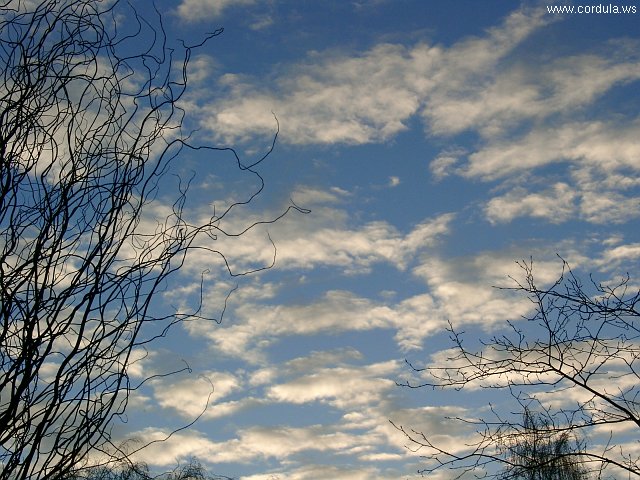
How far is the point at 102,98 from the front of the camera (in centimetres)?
329

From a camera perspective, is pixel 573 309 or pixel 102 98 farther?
pixel 573 309

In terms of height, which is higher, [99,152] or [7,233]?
[99,152]

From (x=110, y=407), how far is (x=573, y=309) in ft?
13.1

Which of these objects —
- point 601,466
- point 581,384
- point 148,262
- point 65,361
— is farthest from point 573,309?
point 65,361

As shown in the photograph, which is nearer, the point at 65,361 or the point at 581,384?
the point at 65,361

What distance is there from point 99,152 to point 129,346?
0.88 metres

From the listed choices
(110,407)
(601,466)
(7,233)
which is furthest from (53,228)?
(601,466)

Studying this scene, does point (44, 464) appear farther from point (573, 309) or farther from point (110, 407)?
point (573, 309)

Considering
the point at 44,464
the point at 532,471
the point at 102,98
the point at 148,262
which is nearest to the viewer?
the point at 44,464

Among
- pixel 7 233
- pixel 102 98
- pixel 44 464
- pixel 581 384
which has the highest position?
pixel 102 98

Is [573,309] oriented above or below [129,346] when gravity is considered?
above

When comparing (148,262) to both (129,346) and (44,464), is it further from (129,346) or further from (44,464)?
(44,464)

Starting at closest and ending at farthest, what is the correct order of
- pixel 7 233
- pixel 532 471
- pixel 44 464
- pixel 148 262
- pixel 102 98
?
pixel 44 464 → pixel 7 233 → pixel 148 262 → pixel 102 98 → pixel 532 471

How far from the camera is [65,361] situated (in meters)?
2.62
